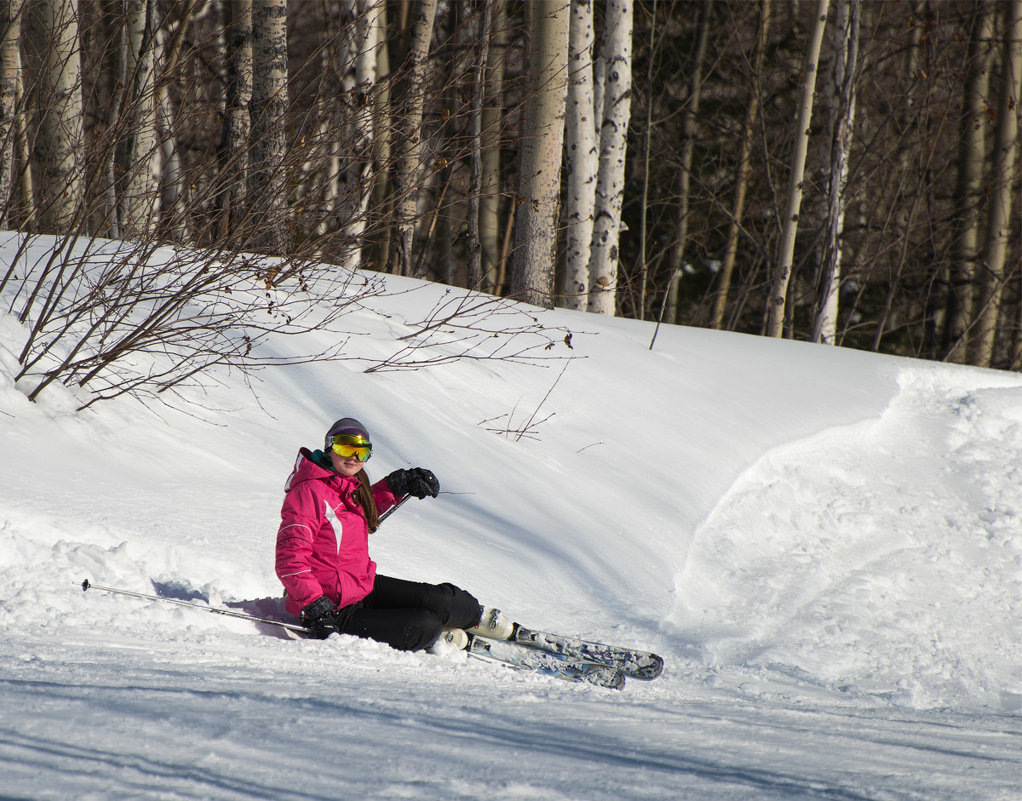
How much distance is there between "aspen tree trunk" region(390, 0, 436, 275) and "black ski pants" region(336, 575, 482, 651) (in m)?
2.32

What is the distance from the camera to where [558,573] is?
17.8ft

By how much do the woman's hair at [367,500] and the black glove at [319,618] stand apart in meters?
0.45

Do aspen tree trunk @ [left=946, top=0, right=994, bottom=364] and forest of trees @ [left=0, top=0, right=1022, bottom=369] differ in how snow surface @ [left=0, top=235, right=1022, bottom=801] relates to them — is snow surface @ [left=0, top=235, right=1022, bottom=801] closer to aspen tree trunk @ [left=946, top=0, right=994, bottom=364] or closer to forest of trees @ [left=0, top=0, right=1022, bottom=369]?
forest of trees @ [left=0, top=0, right=1022, bottom=369]

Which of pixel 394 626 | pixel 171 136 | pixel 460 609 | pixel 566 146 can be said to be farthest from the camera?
pixel 566 146

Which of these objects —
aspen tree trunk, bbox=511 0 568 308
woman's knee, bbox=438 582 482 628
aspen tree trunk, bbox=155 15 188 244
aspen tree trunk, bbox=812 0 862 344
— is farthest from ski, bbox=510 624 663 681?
aspen tree trunk, bbox=812 0 862 344

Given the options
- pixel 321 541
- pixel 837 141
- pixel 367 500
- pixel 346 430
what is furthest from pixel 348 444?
pixel 837 141

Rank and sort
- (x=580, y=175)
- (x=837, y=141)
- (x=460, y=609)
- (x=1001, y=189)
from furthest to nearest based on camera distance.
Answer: (x=1001, y=189), (x=837, y=141), (x=580, y=175), (x=460, y=609)

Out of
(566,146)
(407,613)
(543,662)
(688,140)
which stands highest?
(688,140)

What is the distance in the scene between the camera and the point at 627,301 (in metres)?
19.8

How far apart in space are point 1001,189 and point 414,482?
14531mm

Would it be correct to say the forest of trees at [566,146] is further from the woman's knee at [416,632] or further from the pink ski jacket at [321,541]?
the woman's knee at [416,632]

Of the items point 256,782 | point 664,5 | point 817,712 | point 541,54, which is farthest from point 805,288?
point 256,782

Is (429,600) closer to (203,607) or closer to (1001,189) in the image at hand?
(203,607)

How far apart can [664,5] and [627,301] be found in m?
5.96
